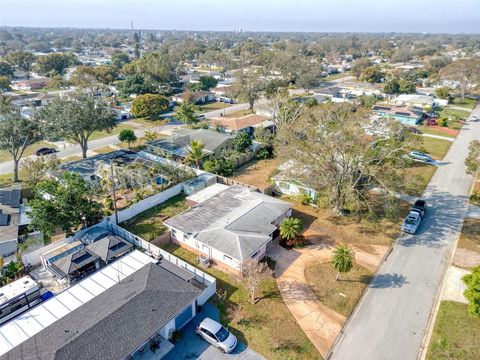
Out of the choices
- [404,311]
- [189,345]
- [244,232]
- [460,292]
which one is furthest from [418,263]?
[189,345]

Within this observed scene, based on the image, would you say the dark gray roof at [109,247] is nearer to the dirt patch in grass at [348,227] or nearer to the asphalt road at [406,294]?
the dirt patch in grass at [348,227]

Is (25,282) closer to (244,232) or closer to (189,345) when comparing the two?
(189,345)

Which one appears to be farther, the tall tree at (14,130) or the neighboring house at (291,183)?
the tall tree at (14,130)

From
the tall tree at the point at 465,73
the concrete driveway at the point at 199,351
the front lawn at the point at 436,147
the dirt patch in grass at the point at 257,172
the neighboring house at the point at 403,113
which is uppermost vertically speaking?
the tall tree at the point at 465,73

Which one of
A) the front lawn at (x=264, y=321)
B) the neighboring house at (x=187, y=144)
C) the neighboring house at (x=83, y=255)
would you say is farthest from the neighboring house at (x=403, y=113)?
the neighboring house at (x=83, y=255)

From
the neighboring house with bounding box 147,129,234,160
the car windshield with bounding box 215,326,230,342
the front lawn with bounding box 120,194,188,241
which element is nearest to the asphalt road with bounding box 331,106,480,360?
the car windshield with bounding box 215,326,230,342

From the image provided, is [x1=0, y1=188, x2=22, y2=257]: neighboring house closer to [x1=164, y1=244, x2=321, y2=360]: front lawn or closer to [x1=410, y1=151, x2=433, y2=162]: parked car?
[x1=164, y1=244, x2=321, y2=360]: front lawn
